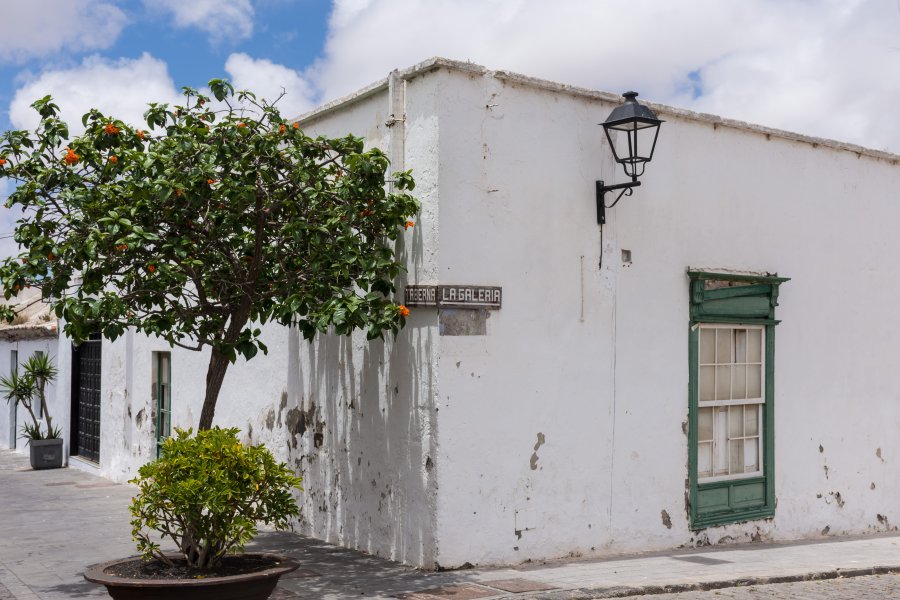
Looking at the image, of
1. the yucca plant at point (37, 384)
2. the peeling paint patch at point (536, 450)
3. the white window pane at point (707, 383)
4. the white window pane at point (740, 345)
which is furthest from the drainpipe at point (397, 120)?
the yucca plant at point (37, 384)

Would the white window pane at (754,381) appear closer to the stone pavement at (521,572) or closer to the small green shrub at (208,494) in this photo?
the stone pavement at (521,572)

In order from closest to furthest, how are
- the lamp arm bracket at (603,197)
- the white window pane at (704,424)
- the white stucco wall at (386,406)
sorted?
the white stucco wall at (386,406) → the lamp arm bracket at (603,197) → the white window pane at (704,424)

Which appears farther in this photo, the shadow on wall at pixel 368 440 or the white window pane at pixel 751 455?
the white window pane at pixel 751 455

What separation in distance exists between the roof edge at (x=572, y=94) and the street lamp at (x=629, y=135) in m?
0.38

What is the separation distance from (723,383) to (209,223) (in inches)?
203

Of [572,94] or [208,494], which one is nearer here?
[208,494]

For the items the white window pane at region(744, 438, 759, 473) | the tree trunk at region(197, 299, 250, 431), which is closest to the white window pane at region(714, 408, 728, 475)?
the white window pane at region(744, 438, 759, 473)

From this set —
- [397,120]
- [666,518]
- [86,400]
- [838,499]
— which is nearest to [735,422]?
[666,518]

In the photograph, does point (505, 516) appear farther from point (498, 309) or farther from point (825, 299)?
point (825, 299)

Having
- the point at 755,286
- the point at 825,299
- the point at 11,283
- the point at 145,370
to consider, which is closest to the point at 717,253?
the point at 755,286

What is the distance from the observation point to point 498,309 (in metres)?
8.23

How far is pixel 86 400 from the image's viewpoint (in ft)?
54.3

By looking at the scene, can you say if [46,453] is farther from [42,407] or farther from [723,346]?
[723,346]

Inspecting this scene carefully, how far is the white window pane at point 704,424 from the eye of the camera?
31.4 feet
